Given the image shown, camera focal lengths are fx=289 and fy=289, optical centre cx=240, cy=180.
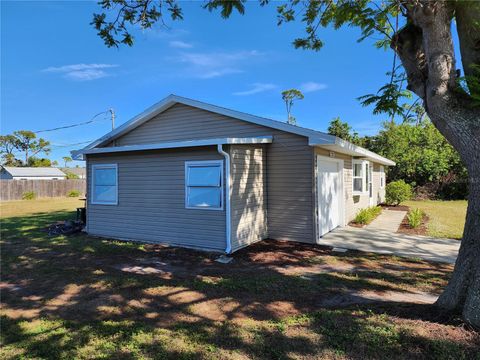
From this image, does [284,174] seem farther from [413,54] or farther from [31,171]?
[31,171]

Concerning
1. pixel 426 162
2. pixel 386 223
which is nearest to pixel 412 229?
pixel 386 223

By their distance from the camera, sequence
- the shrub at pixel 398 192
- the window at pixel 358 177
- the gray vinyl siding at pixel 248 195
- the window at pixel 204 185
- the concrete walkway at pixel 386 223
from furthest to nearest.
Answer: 1. the shrub at pixel 398 192
2. the window at pixel 358 177
3. the concrete walkway at pixel 386 223
4. the window at pixel 204 185
5. the gray vinyl siding at pixel 248 195

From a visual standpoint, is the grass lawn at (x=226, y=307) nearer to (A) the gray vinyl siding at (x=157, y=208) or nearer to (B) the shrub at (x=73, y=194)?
(A) the gray vinyl siding at (x=157, y=208)

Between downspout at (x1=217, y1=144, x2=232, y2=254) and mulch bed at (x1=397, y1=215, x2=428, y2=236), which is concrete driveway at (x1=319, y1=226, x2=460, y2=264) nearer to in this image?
mulch bed at (x1=397, y1=215, x2=428, y2=236)

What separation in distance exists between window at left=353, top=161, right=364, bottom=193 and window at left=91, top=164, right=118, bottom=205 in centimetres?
942

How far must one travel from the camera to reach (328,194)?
9250 mm

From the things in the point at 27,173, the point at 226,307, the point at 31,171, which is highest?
the point at 31,171

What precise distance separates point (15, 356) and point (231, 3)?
537 centimetres

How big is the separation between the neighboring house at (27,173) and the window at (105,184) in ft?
151

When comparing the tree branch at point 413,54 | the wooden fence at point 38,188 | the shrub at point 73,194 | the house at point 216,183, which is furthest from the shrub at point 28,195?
the tree branch at point 413,54

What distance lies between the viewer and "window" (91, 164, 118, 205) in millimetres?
9289

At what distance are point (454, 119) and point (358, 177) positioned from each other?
383 inches

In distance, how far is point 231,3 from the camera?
14.9 ft

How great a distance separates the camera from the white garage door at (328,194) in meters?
8.51
